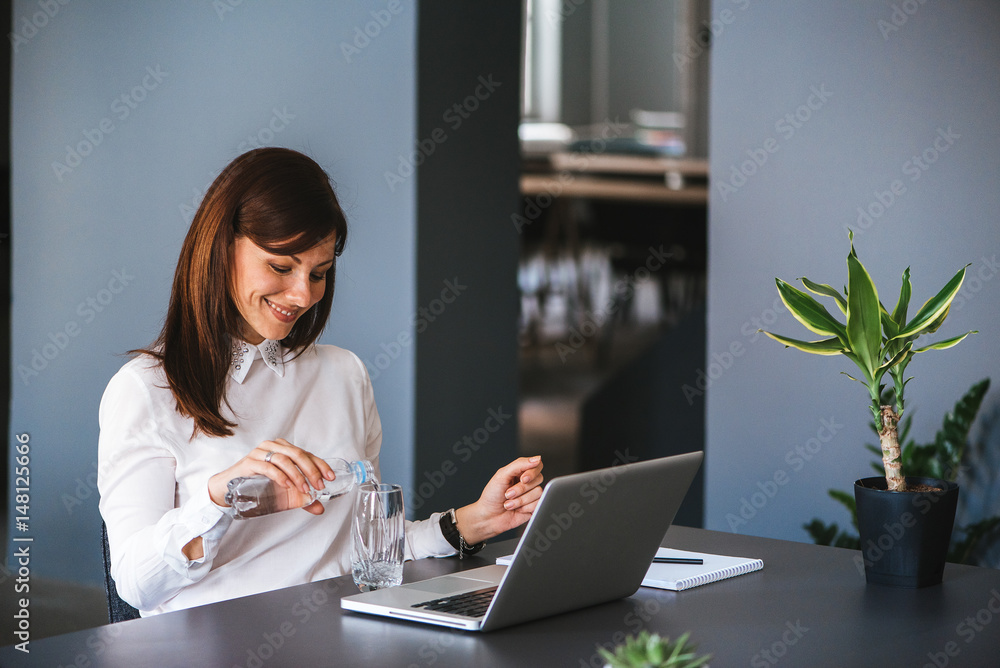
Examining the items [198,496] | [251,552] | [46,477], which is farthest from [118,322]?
[198,496]

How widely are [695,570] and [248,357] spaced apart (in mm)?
826

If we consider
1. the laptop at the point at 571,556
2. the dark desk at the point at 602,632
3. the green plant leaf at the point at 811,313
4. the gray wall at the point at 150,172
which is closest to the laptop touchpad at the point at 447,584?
the laptop at the point at 571,556

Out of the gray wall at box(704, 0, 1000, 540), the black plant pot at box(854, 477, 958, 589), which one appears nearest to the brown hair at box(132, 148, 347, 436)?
the black plant pot at box(854, 477, 958, 589)

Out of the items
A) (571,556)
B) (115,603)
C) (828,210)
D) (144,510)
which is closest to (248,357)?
(144,510)

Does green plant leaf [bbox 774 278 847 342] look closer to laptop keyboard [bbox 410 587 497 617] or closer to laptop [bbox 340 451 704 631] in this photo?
laptop [bbox 340 451 704 631]

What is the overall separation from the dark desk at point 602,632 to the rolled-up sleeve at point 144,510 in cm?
16

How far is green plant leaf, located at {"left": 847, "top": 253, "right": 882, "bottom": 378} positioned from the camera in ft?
4.95

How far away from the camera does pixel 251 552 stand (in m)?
1.64

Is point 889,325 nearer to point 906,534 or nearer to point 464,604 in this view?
point 906,534

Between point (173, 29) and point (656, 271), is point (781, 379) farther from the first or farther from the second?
point (656, 271)

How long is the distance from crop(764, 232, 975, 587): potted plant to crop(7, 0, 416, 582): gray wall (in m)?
1.52

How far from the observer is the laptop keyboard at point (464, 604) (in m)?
1.22

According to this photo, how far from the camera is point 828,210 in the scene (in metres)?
2.59

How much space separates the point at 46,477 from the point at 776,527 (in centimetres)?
228
